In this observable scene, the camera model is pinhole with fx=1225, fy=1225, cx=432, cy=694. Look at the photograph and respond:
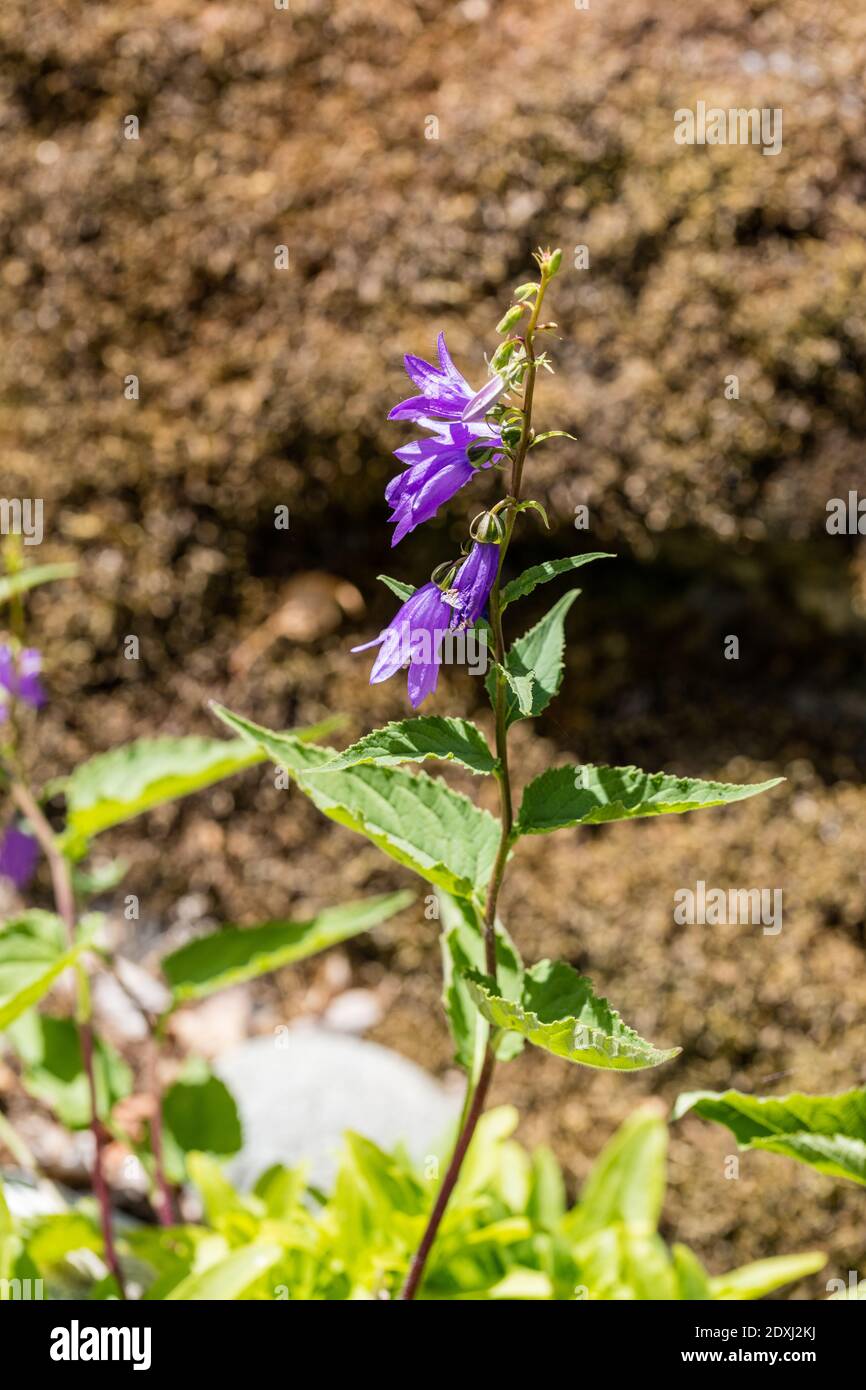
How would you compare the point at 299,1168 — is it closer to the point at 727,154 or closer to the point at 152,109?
the point at 727,154

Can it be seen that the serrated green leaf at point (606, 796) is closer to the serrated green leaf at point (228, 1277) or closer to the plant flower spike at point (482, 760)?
the plant flower spike at point (482, 760)

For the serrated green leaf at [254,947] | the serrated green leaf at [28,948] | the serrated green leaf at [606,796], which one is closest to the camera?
the serrated green leaf at [606,796]

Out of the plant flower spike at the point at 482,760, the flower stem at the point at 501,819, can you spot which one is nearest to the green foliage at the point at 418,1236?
the flower stem at the point at 501,819

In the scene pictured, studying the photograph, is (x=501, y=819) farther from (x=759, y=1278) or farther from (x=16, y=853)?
(x=16, y=853)

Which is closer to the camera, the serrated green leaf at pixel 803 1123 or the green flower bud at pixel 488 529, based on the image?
the green flower bud at pixel 488 529

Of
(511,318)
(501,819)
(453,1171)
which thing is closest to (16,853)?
(453,1171)

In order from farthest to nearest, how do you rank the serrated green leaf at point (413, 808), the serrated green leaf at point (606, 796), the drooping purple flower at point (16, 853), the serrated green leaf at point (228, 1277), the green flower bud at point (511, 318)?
1. the drooping purple flower at point (16, 853)
2. the serrated green leaf at point (228, 1277)
3. the serrated green leaf at point (413, 808)
4. the serrated green leaf at point (606, 796)
5. the green flower bud at point (511, 318)
